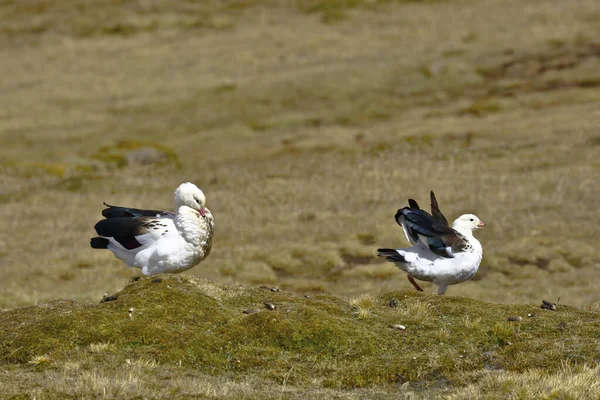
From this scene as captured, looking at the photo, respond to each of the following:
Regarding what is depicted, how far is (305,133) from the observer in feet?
185

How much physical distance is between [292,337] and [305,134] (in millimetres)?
43046

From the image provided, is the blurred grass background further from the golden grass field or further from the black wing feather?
the black wing feather

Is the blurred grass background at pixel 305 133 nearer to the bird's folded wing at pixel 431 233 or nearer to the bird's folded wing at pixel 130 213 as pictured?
the bird's folded wing at pixel 431 233

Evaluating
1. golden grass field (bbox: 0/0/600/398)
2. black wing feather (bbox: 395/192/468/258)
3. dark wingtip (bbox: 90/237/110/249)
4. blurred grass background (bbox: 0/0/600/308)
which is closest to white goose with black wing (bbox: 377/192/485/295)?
black wing feather (bbox: 395/192/468/258)

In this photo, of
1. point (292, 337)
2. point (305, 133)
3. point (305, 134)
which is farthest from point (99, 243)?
point (305, 133)

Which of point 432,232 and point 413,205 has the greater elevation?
point 413,205

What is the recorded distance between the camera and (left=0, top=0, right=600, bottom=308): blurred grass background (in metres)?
32.2

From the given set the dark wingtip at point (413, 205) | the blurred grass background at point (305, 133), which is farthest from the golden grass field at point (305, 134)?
the dark wingtip at point (413, 205)

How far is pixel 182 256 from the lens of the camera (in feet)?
54.2

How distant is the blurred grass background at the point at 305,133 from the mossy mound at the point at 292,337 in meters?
12.5

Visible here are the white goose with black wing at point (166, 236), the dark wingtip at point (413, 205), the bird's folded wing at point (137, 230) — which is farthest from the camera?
the dark wingtip at point (413, 205)

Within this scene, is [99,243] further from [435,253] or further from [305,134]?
[305,134]

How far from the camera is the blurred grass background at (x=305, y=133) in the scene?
3219 centimetres

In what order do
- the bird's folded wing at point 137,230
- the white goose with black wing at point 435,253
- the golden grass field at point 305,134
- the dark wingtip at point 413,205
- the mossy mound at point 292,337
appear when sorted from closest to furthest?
the mossy mound at point 292,337 < the bird's folded wing at point 137,230 < the white goose with black wing at point 435,253 < the dark wingtip at point 413,205 < the golden grass field at point 305,134
